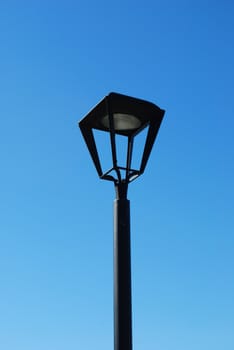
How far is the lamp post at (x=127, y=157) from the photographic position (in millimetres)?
5289

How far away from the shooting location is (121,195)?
591cm

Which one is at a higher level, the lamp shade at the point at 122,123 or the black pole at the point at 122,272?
the lamp shade at the point at 122,123

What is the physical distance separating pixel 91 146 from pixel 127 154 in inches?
15.9

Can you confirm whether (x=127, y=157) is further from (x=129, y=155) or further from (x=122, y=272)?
(x=122, y=272)

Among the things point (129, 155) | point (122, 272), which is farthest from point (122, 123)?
point (122, 272)

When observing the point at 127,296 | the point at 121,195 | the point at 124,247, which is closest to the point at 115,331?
the point at 127,296

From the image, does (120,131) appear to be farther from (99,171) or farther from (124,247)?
(124,247)

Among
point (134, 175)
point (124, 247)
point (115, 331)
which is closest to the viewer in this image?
point (115, 331)

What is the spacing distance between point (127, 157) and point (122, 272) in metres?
1.25

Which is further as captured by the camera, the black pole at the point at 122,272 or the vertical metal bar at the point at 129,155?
the vertical metal bar at the point at 129,155

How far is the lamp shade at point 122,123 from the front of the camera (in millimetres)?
5699

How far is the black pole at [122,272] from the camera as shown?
205 inches

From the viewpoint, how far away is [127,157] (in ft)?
19.7

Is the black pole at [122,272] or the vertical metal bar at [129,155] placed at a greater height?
the vertical metal bar at [129,155]
